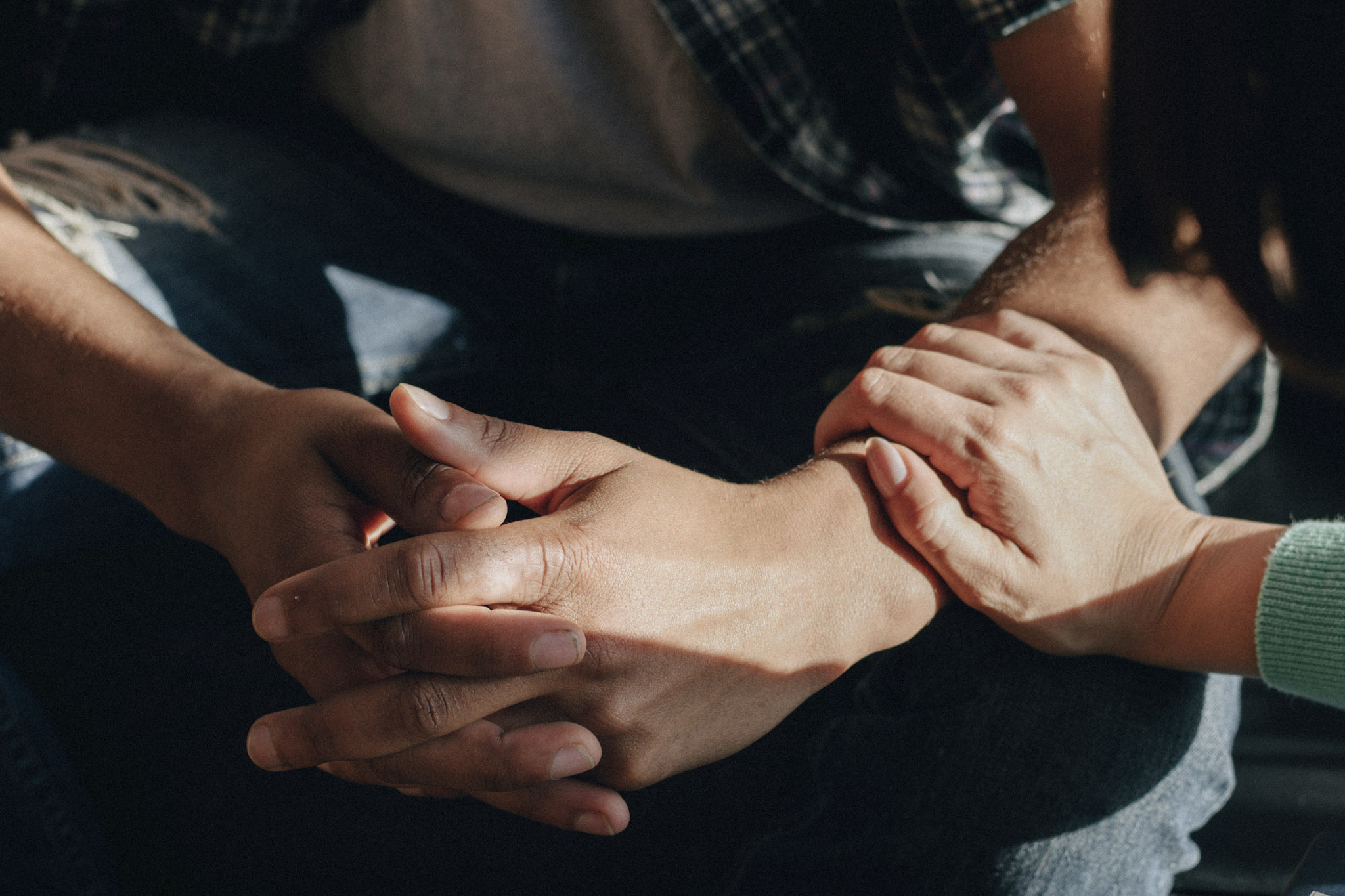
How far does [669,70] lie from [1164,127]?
2.10ft

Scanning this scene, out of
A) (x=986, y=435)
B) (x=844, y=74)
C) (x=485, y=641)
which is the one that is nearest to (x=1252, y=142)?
(x=986, y=435)

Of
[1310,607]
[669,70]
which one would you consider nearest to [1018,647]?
[1310,607]

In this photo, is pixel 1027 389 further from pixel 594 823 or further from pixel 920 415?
pixel 594 823

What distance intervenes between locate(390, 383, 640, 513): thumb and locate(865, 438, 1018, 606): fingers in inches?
8.8

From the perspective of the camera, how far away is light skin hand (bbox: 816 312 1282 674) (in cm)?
72

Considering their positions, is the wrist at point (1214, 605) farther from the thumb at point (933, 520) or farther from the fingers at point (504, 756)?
the fingers at point (504, 756)

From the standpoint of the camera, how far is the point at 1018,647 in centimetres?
78

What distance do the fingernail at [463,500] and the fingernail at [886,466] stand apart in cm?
33

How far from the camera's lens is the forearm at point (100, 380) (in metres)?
0.72

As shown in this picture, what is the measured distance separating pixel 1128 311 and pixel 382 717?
80cm

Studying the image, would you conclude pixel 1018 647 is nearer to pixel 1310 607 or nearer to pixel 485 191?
pixel 1310 607

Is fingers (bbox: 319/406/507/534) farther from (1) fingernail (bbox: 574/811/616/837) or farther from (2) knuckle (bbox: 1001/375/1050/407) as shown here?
(2) knuckle (bbox: 1001/375/1050/407)

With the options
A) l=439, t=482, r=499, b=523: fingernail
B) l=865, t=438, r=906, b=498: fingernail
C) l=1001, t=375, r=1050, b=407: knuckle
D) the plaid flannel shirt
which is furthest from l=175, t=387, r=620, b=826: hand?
the plaid flannel shirt

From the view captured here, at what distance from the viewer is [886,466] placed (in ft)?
2.40
